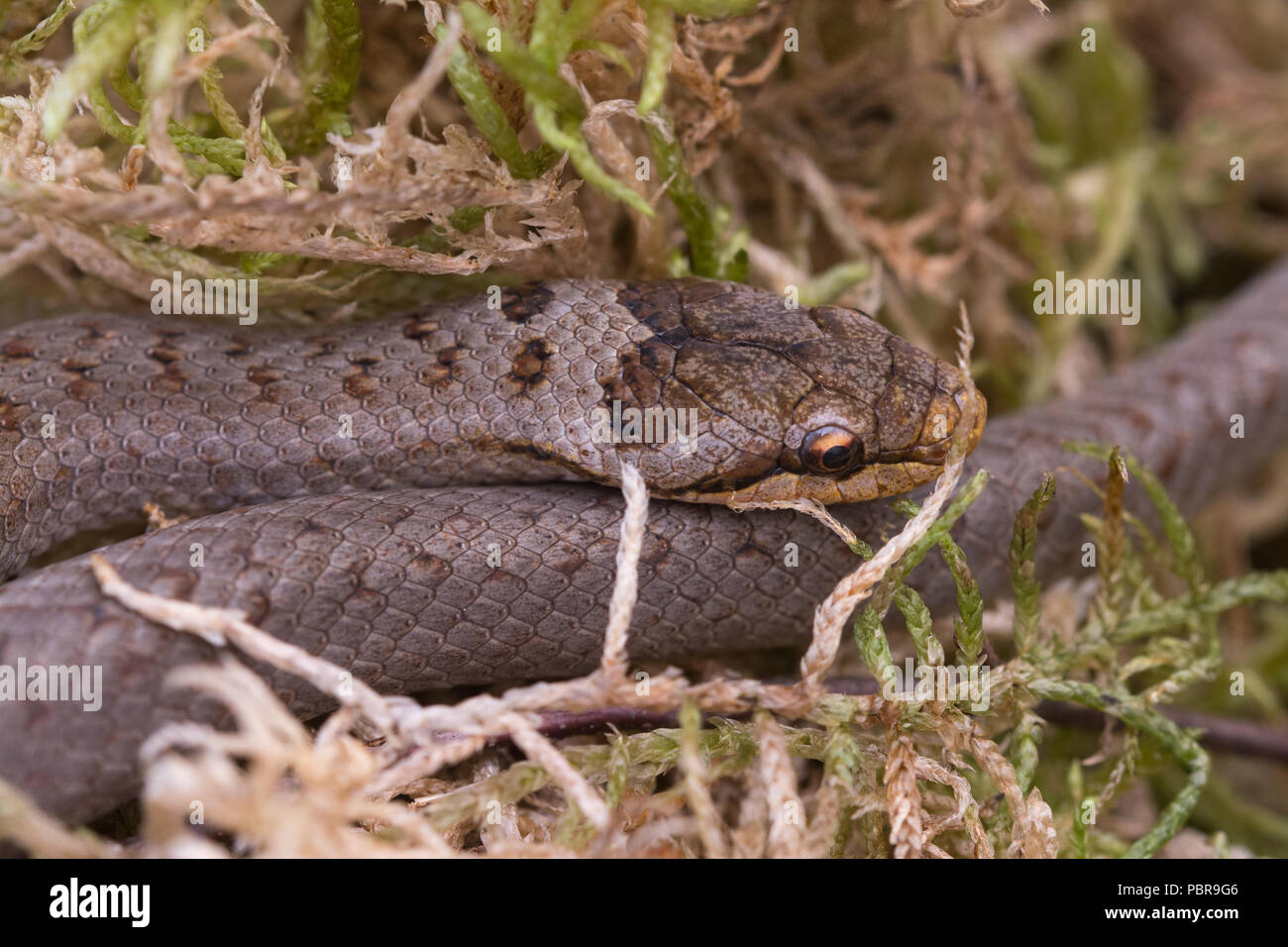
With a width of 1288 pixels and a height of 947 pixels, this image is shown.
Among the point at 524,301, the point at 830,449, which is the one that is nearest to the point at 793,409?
the point at 830,449

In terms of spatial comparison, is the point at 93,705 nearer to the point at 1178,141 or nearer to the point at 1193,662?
the point at 1193,662

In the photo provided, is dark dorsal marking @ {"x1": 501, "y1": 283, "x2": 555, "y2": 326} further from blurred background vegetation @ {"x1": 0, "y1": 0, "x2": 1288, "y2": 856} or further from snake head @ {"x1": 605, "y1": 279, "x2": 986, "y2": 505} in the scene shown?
snake head @ {"x1": 605, "y1": 279, "x2": 986, "y2": 505}

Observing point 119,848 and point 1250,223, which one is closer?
point 119,848

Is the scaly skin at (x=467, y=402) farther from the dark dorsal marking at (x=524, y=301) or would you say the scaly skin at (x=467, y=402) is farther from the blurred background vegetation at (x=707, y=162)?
the blurred background vegetation at (x=707, y=162)

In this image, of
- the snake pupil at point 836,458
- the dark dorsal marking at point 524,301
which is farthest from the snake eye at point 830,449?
the dark dorsal marking at point 524,301

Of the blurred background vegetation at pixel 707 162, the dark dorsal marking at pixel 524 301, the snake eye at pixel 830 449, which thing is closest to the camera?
the blurred background vegetation at pixel 707 162

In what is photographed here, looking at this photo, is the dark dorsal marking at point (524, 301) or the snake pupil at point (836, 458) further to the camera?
the dark dorsal marking at point (524, 301)

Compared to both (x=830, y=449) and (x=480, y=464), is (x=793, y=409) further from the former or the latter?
(x=480, y=464)
